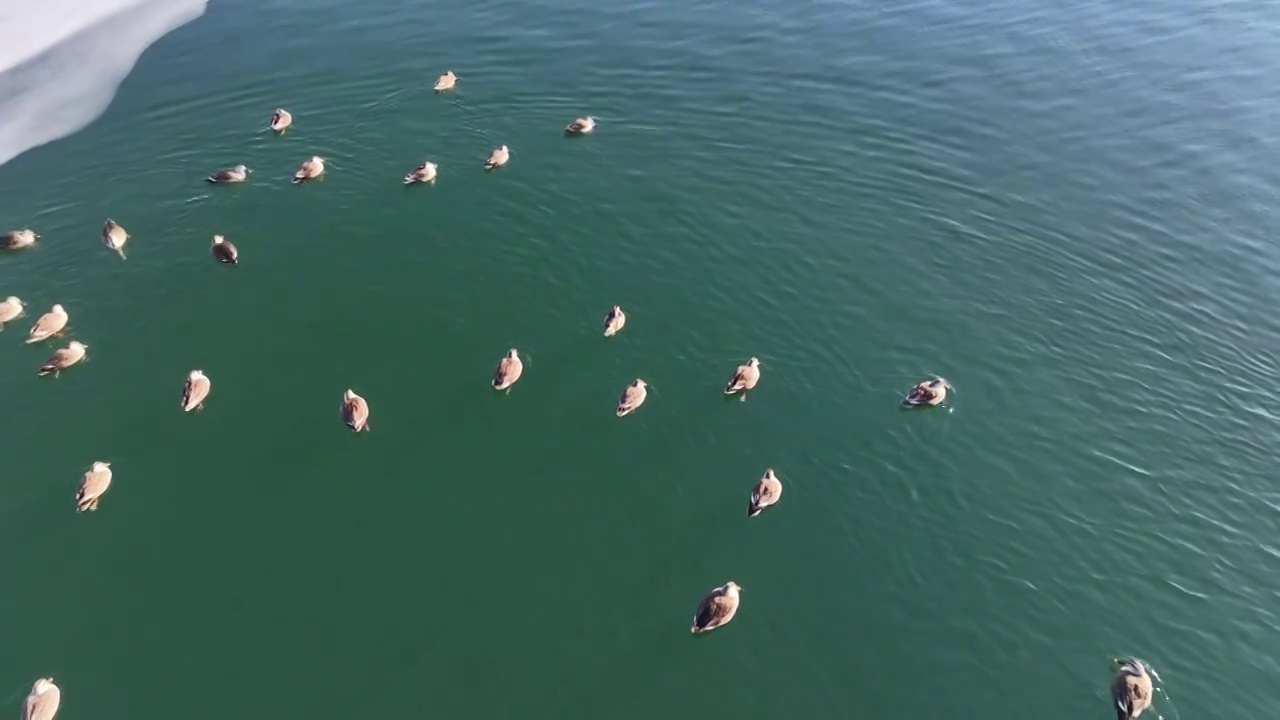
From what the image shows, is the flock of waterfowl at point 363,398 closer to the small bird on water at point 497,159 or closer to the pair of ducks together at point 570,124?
the small bird on water at point 497,159

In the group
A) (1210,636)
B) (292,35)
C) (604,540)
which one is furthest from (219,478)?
(292,35)

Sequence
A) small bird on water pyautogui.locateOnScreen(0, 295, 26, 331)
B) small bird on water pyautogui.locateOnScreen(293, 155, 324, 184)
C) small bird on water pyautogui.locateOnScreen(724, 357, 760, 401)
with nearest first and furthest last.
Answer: small bird on water pyautogui.locateOnScreen(724, 357, 760, 401)
small bird on water pyautogui.locateOnScreen(0, 295, 26, 331)
small bird on water pyautogui.locateOnScreen(293, 155, 324, 184)

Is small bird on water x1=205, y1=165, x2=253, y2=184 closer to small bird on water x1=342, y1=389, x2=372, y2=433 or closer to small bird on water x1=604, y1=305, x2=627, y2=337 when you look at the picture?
small bird on water x1=342, y1=389, x2=372, y2=433

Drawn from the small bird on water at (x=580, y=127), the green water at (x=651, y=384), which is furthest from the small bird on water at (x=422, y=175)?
the small bird on water at (x=580, y=127)

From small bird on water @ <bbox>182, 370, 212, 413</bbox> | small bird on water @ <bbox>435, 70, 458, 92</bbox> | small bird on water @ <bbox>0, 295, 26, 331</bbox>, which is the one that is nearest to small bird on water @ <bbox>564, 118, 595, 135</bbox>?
small bird on water @ <bbox>435, 70, 458, 92</bbox>

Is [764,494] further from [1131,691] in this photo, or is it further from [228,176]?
[228,176]

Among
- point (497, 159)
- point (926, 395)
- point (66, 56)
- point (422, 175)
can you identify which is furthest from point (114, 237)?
point (926, 395)
